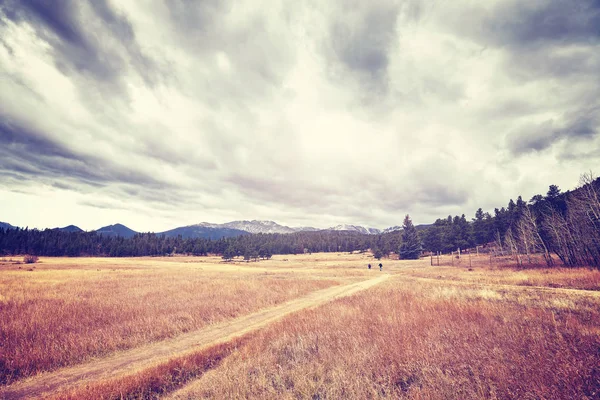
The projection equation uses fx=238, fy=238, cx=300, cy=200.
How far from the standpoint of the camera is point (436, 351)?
723 centimetres

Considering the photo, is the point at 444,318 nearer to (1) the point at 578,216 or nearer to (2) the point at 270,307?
(2) the point at 270,307

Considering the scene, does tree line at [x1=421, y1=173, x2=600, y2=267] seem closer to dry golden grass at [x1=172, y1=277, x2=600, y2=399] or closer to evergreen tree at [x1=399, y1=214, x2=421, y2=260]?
evergreen tree at [x1=399, y1=214, x2=421, y2=260]

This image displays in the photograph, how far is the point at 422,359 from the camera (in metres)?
6.82

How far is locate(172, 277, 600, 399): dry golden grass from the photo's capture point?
5246mm

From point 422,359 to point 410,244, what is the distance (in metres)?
83.1

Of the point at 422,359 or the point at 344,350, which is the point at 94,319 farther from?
the point at 422,359

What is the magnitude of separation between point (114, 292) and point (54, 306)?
6.25 m

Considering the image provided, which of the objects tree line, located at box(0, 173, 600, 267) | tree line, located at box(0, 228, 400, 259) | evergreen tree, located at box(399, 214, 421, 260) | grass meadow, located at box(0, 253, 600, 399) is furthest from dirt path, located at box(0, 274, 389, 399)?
tree line, located at box(0, 228, 400, 259)

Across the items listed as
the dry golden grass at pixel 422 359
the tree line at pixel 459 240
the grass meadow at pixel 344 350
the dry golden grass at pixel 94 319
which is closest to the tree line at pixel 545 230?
the tree line at pixel 459 240

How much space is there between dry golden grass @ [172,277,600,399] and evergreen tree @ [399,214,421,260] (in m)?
73.0

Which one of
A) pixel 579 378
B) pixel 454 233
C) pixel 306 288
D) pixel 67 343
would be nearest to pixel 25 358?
pixel 67 343

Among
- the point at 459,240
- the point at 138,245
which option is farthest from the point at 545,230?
the point at 138,245

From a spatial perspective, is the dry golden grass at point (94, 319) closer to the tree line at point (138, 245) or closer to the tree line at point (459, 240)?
the tree line at point (459, 240)

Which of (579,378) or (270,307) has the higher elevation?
(579,378)
